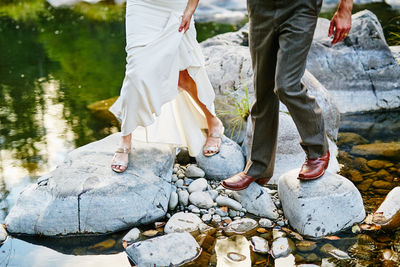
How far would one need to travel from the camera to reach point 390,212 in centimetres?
338

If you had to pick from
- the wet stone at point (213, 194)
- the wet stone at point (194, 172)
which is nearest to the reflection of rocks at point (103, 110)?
the wet stone at point (194, 172)

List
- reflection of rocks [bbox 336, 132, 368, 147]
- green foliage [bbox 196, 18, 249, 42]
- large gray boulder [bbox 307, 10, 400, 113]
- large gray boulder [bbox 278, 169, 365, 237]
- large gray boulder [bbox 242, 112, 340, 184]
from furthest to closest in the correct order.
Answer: green foliage [bbox 196, 18, 249, 42]
large gray boulder [bbox 307, 10, 400, 113]
reflection of rocks [bbox 336, 132, 368, 147]
large gray boulder [bbox 242, 112, 340, 184]
large gray boulder [bbox 278, 169, 365, 237]

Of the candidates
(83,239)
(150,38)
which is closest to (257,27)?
(150,38)

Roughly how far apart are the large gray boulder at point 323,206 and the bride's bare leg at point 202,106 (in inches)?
39.5

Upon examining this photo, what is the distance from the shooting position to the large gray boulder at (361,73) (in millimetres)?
5980

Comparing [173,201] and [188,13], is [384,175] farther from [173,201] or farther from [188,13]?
[188,13]

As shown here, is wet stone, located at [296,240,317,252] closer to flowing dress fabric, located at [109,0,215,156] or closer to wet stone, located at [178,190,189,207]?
wet stone, located at [178,190,189,207]

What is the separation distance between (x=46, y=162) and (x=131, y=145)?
1.33 m

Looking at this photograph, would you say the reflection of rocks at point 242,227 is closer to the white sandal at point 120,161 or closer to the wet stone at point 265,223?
the wet stone at point 265,223

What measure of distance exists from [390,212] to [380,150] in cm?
154

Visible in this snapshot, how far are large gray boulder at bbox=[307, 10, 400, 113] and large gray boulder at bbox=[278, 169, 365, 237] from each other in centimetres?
284

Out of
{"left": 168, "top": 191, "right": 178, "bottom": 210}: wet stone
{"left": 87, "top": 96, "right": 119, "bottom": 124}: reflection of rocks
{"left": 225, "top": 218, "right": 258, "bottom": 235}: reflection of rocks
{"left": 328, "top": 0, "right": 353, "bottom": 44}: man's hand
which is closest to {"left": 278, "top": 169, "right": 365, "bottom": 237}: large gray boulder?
{"left": 225, "top": 218, "right": 258, "bottom": 235}: reflection of rocks

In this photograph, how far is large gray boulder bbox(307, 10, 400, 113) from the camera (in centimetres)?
598

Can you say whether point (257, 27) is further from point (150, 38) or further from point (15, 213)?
point (15, 213)
